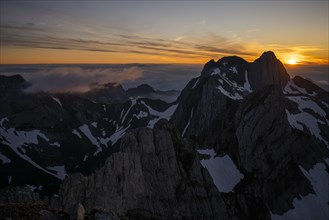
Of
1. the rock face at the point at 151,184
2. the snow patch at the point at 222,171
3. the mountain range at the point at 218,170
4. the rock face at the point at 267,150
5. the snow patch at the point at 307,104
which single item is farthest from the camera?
the snow patch at the point at 307,104

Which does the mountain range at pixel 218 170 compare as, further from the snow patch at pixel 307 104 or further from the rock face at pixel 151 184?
the snow patch at pixel 307 104

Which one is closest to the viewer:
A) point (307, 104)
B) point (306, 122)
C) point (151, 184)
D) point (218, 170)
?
point (151, 184)

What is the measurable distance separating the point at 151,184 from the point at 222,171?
156ft

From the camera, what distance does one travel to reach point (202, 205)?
9238 cm

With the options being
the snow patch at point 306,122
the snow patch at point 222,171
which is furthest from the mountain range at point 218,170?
the snow patch at point 306,122

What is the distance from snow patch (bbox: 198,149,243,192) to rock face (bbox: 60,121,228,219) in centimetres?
2204

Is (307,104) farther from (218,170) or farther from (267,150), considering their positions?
(218,170)

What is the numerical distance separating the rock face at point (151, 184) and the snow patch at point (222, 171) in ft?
72.3

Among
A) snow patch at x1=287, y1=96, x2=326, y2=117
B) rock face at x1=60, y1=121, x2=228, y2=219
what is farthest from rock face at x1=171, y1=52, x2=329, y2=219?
rock face at x1=60, y1=121, x2=228, y2=219

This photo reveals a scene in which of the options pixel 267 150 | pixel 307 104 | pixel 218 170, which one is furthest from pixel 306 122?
pixel 218 170

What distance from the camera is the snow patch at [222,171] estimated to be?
119 meters

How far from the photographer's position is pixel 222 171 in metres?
126

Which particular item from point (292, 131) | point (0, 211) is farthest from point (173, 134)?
point (0, 211)

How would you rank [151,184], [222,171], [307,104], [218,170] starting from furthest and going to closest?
[307,104], [222,171], [218,170], [151,184]
